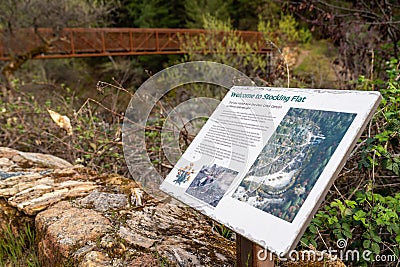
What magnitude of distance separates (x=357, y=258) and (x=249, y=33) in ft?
37.2

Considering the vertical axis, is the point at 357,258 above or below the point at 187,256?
below

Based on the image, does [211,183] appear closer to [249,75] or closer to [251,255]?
[251,255]

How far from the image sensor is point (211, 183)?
5.57 ft

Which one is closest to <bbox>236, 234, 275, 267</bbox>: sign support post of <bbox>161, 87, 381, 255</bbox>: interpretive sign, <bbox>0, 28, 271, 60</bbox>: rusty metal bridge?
<bbox>161, 87, 381, 255</bbox>: interpretive sign

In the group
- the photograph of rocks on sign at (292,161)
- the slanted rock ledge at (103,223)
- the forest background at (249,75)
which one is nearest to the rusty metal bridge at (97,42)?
the forest background at (249,75)

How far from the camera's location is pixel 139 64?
61.4ft

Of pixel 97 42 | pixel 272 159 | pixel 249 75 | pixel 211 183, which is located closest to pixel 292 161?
pixel 272 159

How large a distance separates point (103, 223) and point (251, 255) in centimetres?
90

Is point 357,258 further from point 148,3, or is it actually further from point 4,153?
point 148,3

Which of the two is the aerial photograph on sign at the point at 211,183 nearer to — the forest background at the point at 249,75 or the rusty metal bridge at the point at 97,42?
Answer: the forest background at the point at 249,75

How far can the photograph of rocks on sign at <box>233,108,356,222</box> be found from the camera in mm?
1324

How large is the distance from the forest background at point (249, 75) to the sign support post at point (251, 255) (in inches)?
18.2

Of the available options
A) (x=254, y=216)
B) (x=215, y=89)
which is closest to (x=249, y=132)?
(x=254, y=216)

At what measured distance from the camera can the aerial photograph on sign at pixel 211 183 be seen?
1621mm
